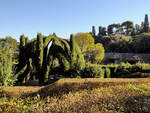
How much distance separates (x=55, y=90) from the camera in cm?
480

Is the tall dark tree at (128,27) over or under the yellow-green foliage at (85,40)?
over

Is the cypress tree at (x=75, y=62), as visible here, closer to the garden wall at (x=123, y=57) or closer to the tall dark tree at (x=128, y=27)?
the garden wall at (x=123, y=57)

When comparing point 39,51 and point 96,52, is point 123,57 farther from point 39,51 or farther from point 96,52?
point 39,51

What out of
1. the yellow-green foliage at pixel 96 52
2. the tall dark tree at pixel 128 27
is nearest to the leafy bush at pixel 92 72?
the yellow-green foliage at pixel 96 52

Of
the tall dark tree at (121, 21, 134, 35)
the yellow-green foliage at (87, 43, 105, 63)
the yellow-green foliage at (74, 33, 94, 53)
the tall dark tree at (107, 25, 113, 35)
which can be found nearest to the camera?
the yellow-green foliage at (87, 43, 105, 63)

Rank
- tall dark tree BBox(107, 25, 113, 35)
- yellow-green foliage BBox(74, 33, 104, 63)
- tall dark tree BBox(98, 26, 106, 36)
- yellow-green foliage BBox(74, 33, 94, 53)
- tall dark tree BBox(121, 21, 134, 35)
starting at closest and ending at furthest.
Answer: yellow-green foliage BBox(74, 33, 104, 63)
yellow-green foliage BBox(74, 33, 94, 53)
tall dark tree BBox(121, 21, 134, 35)
tall dark tree BBox(98, 26, 106, 36)
tall dark tree BBox(107, 25, 113, 35)

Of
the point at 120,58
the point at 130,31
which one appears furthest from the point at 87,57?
the point at 130,31

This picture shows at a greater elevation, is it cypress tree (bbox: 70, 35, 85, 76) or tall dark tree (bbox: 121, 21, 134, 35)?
tall dark tree (bbox: 121, 21, 134, 35)

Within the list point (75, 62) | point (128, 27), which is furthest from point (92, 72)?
point (128, 27)

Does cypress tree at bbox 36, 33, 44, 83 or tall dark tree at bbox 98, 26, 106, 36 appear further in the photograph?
tall dark tree at bbox 98, 26, 106, 36

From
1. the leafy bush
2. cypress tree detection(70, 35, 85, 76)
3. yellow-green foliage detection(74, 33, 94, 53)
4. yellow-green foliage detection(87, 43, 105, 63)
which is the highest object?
yellow-green foliage detection(74, 33, 94, 53)

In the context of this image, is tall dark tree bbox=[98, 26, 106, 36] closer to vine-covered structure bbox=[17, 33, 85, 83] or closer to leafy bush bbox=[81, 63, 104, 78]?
vine-covered structure bbox=[17, 33, 85, 83]

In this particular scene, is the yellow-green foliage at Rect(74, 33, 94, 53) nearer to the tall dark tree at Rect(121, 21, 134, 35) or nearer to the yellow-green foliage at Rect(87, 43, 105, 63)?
the yellow-green foliage at Rect(87, 43, 105, 63)

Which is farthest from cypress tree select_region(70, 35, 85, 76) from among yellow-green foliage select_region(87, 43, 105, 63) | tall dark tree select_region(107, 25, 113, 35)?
tall dark tree select_region(107, 25, 113, 35)
